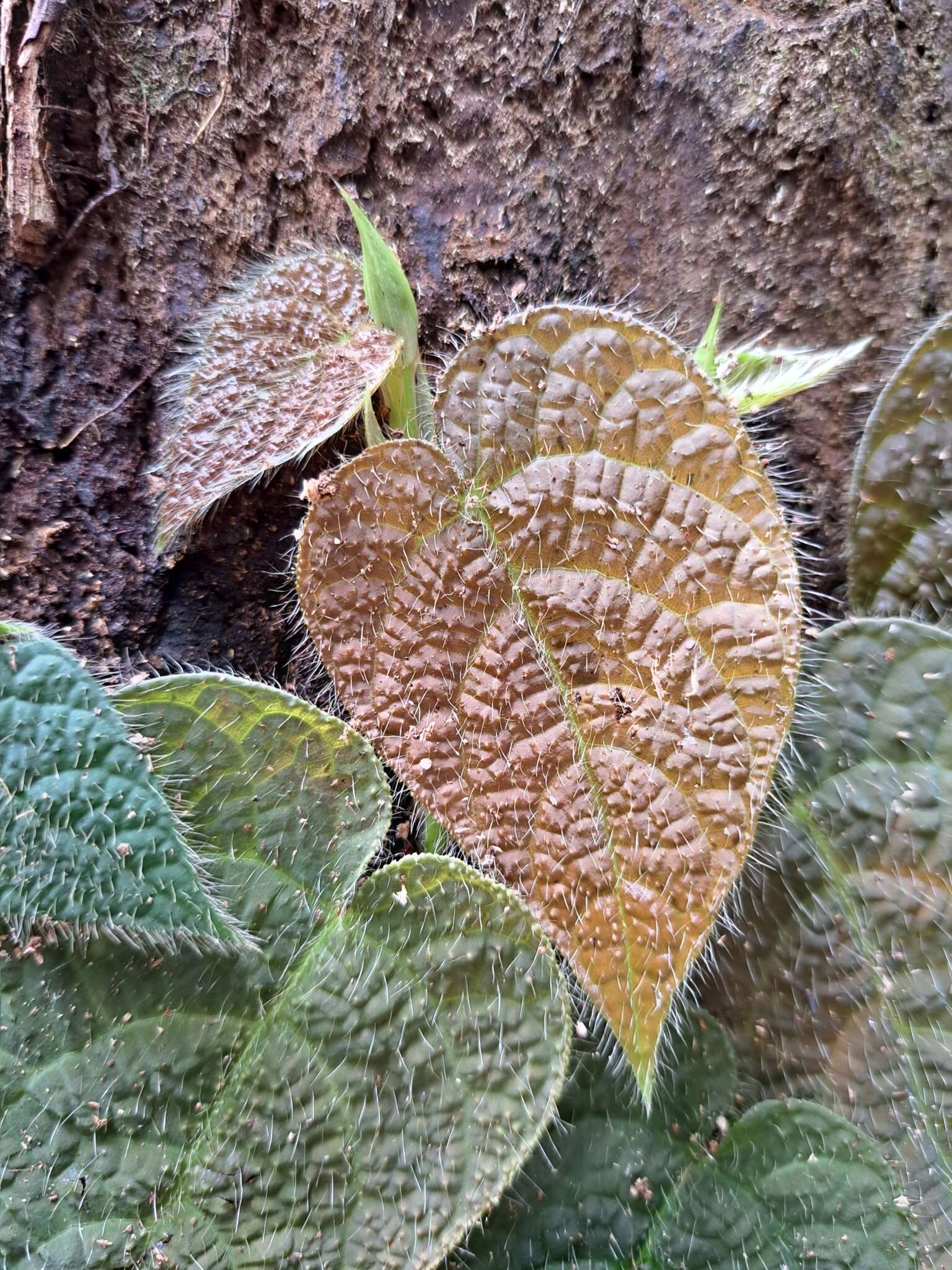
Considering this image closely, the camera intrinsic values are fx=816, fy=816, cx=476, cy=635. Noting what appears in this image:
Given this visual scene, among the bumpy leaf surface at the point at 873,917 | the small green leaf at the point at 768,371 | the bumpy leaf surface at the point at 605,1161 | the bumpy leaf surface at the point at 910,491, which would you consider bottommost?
the bumpy leaf surface at the point at 605,1161

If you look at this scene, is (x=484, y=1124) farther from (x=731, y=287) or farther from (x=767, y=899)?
(x=731, y=287)

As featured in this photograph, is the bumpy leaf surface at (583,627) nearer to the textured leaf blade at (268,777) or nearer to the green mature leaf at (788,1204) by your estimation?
the textured leaf blade at (268,777)

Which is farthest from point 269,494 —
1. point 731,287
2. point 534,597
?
point 731,287

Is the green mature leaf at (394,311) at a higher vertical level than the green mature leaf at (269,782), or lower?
higher

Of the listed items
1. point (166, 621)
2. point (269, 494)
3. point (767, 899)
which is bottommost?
point (767, 899)

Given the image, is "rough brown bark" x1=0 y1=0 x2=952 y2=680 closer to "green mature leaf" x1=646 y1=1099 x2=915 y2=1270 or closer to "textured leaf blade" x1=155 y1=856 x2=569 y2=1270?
"textured leaf blade" x1=155 y1=856 x2=569 y2=1270

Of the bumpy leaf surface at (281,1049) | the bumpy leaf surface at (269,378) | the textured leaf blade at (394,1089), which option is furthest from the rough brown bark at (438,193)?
the textured leaf blade at (394,1089)
